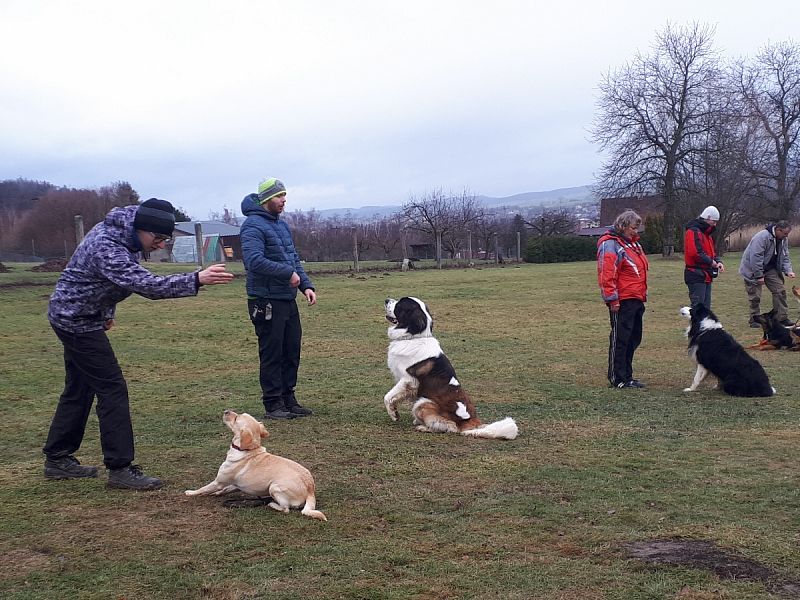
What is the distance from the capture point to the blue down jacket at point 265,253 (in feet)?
21.1

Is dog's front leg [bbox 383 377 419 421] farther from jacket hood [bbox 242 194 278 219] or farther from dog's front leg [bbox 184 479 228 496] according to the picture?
dog's front leg [bbox 184 479 228 496]

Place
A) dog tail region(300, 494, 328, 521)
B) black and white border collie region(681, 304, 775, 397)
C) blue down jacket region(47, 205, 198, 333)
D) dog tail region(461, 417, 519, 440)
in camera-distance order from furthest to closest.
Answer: black and white border collie region(681, 304, 775, 397) → dog tail region(461, 417, 519, 440) → blue down jacket region(47, 205, 198, 333) → dog tail region(300, 494, 328, 521)

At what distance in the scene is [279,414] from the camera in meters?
6.70

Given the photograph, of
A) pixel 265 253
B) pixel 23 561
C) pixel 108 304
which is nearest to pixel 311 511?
pixel 23 561

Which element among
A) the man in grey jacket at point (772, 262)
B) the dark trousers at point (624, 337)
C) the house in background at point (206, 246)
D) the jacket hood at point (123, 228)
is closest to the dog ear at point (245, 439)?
the jacket hood at point (123, 228)

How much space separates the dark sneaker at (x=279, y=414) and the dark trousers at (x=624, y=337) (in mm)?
3699

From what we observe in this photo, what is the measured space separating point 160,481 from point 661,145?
41.5m

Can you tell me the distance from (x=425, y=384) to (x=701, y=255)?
19.0 feet

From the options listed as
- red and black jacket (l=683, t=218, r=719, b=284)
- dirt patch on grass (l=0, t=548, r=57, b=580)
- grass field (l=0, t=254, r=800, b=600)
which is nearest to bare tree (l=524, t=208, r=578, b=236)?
red and black jacket (l=683, t=218, r=719, b=284)

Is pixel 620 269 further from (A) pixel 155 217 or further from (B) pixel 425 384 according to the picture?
(A) pixel 155 217

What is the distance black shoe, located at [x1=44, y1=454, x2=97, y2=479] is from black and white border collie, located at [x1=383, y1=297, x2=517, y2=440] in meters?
2.59

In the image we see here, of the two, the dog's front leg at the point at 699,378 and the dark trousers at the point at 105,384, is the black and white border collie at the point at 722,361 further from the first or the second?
the dark trousers at the point at 105,384

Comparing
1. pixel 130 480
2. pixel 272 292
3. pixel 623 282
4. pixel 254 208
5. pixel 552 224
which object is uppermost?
pixel 552 224

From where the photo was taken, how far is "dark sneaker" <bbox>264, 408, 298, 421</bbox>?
670 cm
